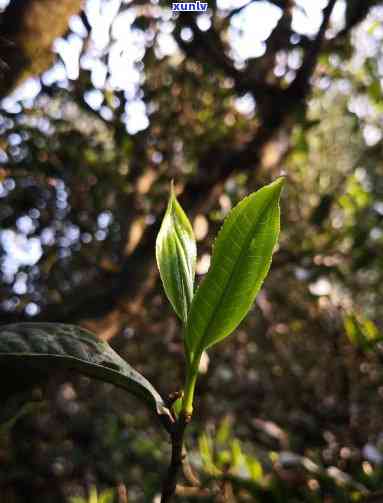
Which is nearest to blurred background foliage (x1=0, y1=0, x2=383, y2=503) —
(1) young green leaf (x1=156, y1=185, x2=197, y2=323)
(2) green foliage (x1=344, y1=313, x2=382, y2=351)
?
(2) green foliage (x1=344, y1=313, x2=382, y2=351)

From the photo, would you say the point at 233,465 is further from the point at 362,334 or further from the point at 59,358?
the point at 59,358

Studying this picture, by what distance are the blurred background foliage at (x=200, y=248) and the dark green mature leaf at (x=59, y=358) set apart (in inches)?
31.6

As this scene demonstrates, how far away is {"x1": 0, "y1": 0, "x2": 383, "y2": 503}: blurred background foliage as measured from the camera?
1.57 metres

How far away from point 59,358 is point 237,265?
0.24 meters

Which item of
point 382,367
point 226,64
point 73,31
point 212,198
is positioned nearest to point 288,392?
point 382,367

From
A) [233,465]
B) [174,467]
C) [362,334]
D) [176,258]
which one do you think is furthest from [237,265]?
[233,465]

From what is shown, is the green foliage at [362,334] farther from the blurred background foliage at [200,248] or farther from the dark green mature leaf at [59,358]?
the dark green mature leaf at [59,358]

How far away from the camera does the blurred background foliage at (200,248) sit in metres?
1.57

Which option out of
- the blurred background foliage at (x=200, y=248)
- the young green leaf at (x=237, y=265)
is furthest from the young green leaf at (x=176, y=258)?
the blurred background foliage at (x=200, y=248)

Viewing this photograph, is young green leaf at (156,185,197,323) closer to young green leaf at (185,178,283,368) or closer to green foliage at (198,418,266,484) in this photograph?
young green leaf at (185,178,283,368)

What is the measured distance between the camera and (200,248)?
6.76ft

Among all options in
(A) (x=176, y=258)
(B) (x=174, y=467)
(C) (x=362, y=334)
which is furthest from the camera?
(C) (x=362, y=334)

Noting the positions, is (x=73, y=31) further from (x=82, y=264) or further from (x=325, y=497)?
(x=325, y=497)

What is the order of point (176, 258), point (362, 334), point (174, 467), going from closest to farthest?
point (174, 467)
point (176, 258)
point (362, 334)
